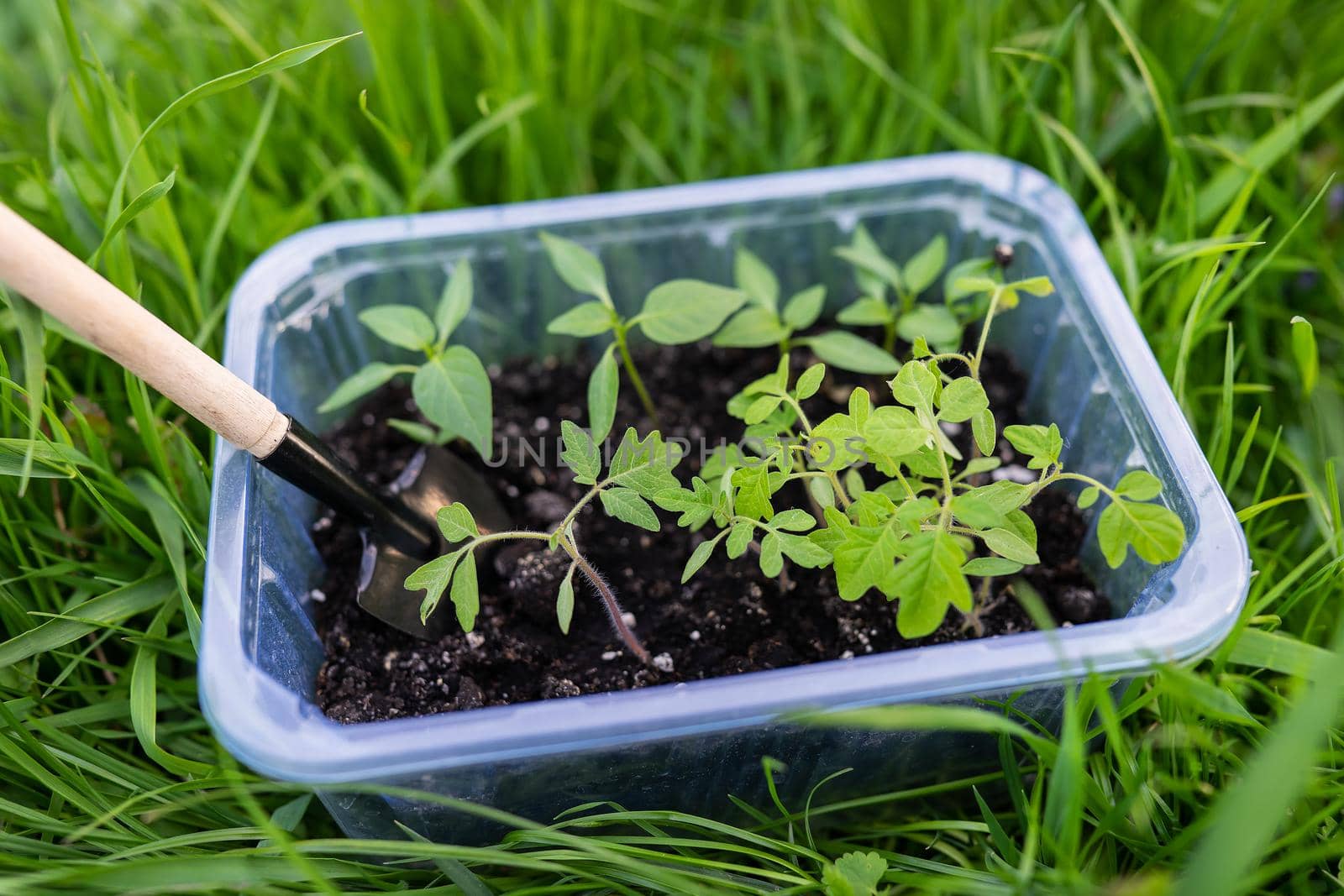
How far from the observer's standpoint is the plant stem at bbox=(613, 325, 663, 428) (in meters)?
1.20

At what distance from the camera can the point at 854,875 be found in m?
0.99

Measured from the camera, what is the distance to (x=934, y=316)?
4.01 feet

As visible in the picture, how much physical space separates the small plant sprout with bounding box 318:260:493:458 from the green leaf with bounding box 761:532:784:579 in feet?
1.08

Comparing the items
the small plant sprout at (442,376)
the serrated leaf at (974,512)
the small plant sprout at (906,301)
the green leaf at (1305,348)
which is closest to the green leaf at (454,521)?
the small plant sprout at (442,376)

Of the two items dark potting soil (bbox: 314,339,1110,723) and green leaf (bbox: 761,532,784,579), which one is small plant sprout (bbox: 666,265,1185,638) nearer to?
green leaf (bbox: 761,532,784,579)

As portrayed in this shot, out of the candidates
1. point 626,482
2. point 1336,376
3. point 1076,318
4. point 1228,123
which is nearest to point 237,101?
point 626,482

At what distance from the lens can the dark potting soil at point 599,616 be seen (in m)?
1.10

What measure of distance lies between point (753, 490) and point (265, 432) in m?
0.49

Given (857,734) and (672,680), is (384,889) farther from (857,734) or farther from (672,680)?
(857,734)

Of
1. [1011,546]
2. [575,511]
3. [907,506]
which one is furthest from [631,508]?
[1011,546]

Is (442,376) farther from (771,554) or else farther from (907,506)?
(907,506)

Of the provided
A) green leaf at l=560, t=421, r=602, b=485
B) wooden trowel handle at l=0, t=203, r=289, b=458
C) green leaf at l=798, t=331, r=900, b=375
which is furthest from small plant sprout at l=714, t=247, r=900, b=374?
wooden trowel handle at l=0, t=203, r=289, b=458

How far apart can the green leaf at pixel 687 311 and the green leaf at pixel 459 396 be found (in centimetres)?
20

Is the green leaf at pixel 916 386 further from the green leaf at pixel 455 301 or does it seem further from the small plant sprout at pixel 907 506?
the green leaf at pixel 455 301
